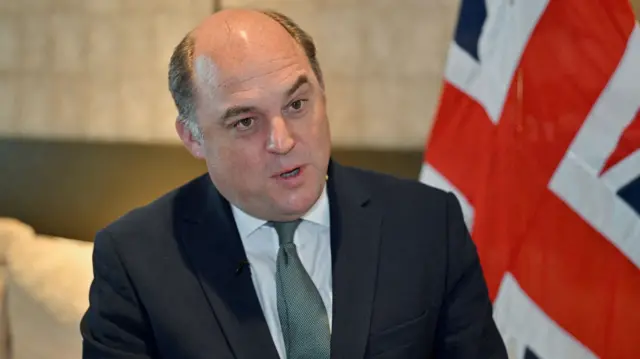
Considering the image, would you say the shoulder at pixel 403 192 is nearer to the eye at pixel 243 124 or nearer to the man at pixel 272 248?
the man at pixel 272 248

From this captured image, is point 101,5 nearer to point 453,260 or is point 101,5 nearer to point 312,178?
point 312,178

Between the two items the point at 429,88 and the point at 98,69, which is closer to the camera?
the point at 429,88

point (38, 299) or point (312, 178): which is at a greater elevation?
point (312, 178)

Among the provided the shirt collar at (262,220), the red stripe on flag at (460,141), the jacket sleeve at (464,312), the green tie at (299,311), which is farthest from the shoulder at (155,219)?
the red stripe on flag at (460,141)

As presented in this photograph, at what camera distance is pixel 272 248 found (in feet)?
4.33

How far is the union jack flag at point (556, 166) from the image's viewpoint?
150 centimetres

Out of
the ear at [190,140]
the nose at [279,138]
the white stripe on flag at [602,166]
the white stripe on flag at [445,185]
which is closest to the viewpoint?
the nose at [279,138]

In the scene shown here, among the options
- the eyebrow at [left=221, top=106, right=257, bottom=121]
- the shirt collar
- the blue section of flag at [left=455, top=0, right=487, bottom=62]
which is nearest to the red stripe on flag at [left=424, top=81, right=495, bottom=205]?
the blue section of flag at [left=455, top=0, right=487, bottom=62]

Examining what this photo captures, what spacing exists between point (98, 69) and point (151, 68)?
0.19 metres

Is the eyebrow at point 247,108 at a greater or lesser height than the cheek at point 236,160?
greater

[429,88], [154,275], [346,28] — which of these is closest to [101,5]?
[346,28]

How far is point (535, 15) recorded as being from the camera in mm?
1543

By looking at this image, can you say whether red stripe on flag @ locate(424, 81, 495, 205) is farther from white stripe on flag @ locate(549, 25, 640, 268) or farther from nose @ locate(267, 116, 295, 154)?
nose @ locate(267, 116, 295, 154)

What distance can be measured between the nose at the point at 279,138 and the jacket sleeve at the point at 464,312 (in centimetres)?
40
